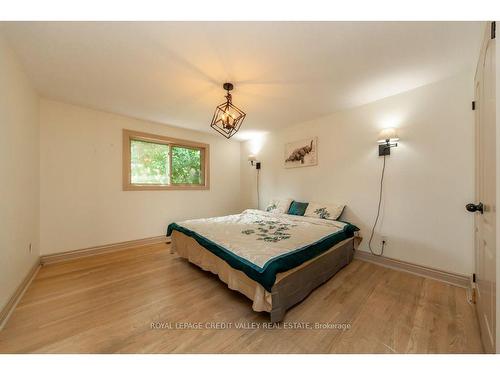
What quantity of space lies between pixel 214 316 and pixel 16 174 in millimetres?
2326

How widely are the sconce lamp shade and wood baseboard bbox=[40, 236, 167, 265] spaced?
13.1 ft

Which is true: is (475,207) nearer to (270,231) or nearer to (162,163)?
(270,231)

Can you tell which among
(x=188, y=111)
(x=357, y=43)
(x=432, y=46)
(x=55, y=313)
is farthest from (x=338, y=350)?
(x=188, y=111)

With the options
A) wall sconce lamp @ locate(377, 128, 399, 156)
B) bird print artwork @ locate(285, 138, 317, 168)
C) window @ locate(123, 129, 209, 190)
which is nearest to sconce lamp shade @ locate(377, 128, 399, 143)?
wall sconce lamp @ locate(377, 128, 399, 156)

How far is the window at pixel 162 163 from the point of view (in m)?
3.34

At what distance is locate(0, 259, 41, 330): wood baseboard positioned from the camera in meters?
1.47

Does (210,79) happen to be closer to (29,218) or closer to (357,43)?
(357,43)

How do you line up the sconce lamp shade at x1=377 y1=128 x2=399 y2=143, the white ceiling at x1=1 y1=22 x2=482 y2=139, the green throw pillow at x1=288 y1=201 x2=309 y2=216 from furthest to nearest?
the green throw pillow at x1=288 y1=201 x2=309 y2=216 < the sconce lamp shade at x1=377 y1=128 x2=399 y2=143 < the white ceiling at x1=1 y1=22 x2=482 y2=139

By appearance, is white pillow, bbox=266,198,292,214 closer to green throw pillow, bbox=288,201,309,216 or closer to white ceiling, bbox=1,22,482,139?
green throw pillow, bbox=288,201,309,216

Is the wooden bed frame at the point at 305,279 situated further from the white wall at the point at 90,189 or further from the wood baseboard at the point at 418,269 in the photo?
the white wall at the point at 90,189

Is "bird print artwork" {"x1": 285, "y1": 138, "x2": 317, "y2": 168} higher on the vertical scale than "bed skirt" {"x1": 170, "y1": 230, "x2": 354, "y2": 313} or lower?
higher

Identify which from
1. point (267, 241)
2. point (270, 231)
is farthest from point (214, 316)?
point (270, 231)

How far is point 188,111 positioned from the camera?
3029mm

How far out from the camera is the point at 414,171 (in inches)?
91.7
